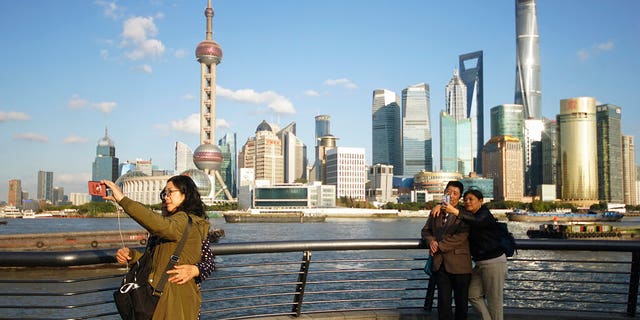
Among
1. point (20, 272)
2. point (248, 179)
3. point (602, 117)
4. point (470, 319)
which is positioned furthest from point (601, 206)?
point (470, 319)

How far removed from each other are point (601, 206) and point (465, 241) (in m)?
171

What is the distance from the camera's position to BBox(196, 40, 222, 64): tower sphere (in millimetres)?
179375

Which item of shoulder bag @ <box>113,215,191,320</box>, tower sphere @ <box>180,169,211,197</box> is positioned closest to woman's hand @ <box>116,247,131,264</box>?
shoulder bag @ <box>113,215,191,320</box>

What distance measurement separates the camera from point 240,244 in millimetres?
4965

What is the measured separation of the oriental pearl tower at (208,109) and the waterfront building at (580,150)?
105631 millimetres

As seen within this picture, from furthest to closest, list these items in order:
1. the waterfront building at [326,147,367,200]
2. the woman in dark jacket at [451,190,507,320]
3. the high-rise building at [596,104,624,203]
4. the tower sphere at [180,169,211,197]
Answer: the waterfront building at [326,147,367,200], the high-rise building at [596,104,624,203], the tower sphere at [180,169,211,197], the woman in dark jacket at [451,190,507,320]

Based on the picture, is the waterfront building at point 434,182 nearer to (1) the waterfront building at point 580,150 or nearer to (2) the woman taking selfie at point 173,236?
(1) the waterfront building at point 580,150

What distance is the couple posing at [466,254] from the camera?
17.4 ft

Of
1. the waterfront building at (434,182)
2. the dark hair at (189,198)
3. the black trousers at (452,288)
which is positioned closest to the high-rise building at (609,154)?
the waterfront building at (434,182)

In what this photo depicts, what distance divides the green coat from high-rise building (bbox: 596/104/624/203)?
659 ft

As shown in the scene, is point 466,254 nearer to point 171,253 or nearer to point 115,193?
point 171,253

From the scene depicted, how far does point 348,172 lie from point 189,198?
183729 millimetres

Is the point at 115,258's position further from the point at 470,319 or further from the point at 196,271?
the point at 470,319

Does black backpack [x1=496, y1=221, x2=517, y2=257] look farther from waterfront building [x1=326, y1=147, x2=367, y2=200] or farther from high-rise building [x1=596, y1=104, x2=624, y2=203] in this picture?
high-rise building [x1=596, y1=104, x2=624, y2=203]
